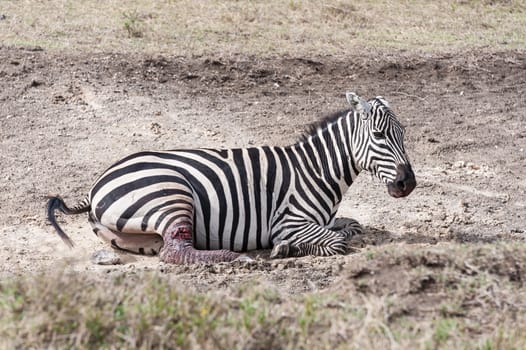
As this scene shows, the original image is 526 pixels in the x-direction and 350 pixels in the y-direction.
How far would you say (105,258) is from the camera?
23.4 feet

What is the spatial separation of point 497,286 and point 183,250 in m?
2.56

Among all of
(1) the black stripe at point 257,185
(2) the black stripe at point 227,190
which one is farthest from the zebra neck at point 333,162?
(2) the black stripe at point 227,190

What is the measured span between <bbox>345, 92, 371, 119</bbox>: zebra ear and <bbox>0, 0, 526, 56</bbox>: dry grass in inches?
190

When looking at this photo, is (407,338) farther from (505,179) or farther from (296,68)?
(296,68)

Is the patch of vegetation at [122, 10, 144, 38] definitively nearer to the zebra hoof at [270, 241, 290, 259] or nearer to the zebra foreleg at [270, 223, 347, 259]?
the zebra foreleg at [270, 223, 347, 259]

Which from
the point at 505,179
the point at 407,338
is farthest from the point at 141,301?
the point at 505,179

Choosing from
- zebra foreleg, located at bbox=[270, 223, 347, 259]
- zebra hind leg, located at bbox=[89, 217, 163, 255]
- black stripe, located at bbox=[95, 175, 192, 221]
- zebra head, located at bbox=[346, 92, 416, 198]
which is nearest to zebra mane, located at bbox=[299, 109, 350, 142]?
zebra head, located at bbox=[346, 92, 416, 198]

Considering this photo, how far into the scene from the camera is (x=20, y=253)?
7375mm

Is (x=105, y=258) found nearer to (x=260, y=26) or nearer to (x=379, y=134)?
(x=379, y=134)

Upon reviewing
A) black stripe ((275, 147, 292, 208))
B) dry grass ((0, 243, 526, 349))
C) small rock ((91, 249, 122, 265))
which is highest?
black stripe ((275, 147, 292, 208))

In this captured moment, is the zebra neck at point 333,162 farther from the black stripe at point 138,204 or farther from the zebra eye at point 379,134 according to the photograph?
the black stripe at point 138,204

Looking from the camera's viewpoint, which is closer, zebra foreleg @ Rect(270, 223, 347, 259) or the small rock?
the small rock

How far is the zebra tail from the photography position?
720cm

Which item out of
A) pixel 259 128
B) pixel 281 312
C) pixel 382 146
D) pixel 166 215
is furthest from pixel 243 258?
pixel 259 128
